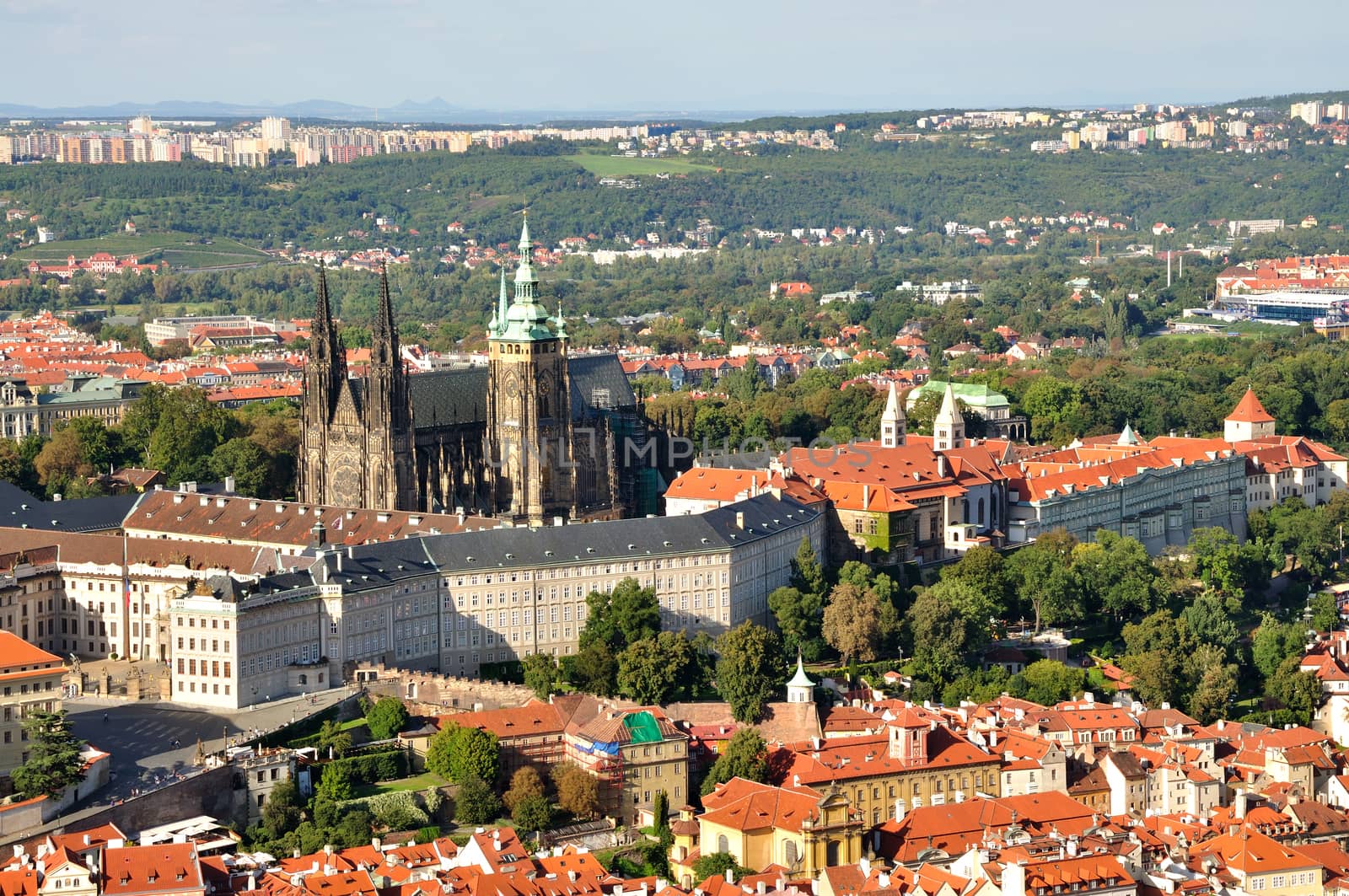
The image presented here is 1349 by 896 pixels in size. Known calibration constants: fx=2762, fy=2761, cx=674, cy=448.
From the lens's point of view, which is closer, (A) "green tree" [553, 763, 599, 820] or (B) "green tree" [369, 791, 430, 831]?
(B) "green tree" [369, 791, 430, 831]

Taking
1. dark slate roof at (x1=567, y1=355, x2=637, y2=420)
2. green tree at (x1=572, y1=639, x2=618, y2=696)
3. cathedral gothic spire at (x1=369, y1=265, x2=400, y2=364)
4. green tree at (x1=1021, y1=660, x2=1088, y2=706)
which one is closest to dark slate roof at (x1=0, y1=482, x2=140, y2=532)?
cathedral gothic spire at (x1=369, y1=265, x2=400, y2=364)

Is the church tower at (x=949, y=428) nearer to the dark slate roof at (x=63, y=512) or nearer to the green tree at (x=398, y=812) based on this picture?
the dark slate roof at (x=63, y=512)

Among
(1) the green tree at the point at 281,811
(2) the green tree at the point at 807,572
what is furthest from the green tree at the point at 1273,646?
(1) the green tree at the point at 281,811

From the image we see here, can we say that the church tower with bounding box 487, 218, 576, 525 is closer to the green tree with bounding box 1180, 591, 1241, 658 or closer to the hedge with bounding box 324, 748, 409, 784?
the green tree with bounding box 1180, 591, 1241, 658

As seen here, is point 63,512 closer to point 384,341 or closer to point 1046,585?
point 384,341

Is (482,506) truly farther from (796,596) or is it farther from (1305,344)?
(1305,344)

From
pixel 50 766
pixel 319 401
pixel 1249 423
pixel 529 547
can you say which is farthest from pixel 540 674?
pixel 1249 423

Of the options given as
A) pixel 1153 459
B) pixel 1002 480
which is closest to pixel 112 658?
pixel 1002 480
